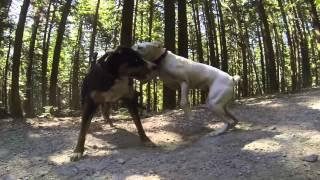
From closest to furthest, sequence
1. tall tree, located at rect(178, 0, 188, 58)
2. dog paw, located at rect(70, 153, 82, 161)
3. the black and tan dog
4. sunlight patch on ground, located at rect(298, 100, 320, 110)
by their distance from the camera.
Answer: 1. dog paw, located at rect(70, 153, 82, 161)
2. the black and tan dog
3. sunlight patch on ground, located at rect(298, 100, 320, 110)
4. tall tree, located at rect(178, 0, 188, 58)

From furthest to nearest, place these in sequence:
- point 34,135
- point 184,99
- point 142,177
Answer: point 34,135, point 184,99, point 142,177

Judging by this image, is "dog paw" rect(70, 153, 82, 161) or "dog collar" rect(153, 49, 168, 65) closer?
"dog paw" rect(70, 153, 82, 161)

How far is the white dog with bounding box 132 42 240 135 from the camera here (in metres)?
7.75

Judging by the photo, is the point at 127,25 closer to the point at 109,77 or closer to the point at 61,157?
the point at 109,77

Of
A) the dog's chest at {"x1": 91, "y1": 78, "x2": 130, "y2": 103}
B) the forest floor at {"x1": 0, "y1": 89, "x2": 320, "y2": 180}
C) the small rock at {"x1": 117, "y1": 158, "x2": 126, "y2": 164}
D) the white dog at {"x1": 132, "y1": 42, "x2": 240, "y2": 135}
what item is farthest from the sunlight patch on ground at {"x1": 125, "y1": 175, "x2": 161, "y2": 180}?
the white dog at {"x1": 132, "y1": 42, "x2": 240, "y2": 135}

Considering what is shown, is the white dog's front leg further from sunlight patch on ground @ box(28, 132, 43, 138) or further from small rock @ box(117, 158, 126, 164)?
sunlight patch on ground @ box(28, 132, 43, 138)

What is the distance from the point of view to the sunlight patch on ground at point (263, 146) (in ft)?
21.6

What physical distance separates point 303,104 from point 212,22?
1869 centimetres

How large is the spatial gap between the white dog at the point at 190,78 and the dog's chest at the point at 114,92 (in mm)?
626

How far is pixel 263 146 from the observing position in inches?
265

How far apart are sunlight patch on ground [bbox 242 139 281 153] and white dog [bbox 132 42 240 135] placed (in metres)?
0.96

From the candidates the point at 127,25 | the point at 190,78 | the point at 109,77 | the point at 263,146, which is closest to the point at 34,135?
the point at 109,77

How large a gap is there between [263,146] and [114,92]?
240 centimetres

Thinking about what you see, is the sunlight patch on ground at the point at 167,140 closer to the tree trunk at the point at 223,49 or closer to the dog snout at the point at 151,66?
the dog snout at the point at 151,66
